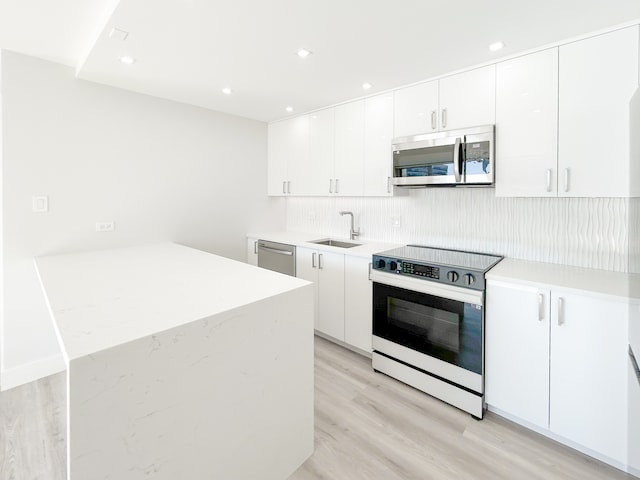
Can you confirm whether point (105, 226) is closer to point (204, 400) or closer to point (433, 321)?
point (204, 400)

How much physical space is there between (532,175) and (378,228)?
1.50 metres

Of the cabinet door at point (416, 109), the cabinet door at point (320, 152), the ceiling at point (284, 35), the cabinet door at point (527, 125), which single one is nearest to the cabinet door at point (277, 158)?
the cabinet door at point (320, 152)

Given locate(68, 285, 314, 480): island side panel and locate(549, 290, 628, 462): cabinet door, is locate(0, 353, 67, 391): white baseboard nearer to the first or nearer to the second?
locate(68, 285, 314, 480): island side panel

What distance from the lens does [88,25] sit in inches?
79.2

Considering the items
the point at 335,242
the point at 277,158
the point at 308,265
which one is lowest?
the point at 308,265

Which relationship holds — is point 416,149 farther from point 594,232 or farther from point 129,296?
point 129,296

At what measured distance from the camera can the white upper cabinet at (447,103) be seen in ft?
7.62

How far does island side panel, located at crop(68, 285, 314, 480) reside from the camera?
1005 mm

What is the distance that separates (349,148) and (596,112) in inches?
74.6

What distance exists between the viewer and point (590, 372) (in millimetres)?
1729

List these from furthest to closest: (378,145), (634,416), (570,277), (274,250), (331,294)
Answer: (274,250) → (331,294) → (378,145) → (570,277) → (634,416)

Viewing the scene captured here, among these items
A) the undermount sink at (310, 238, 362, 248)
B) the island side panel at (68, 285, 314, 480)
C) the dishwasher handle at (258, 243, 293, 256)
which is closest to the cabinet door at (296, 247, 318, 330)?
the dishwasher handle at (258, 243, 293, 256)

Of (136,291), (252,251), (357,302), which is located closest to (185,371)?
(136,291)

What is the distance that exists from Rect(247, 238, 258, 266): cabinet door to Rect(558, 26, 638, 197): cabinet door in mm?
2970
